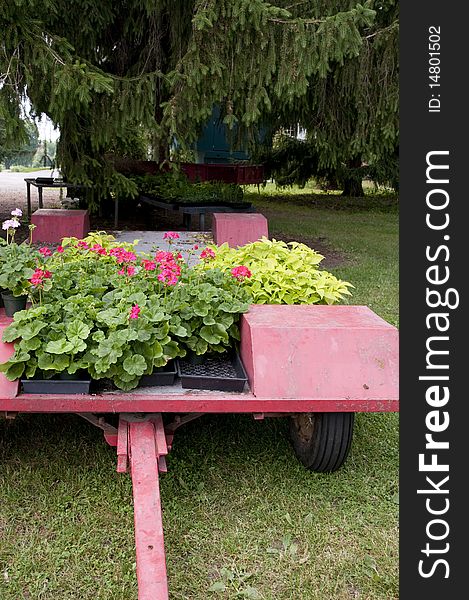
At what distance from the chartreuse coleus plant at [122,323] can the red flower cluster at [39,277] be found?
3.6 inches

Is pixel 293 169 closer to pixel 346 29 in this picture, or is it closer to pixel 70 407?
pixel 346 29

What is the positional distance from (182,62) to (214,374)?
175 inches

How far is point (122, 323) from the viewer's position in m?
2.89

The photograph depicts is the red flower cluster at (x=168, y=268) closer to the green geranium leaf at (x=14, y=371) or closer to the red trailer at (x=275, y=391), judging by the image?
the red trailer at (x=275, y=391)

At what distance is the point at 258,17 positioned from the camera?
606 centimetres

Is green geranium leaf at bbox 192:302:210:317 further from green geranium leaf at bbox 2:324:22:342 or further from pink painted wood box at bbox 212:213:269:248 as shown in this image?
pink painted wood box at bbox 212:213:269:248

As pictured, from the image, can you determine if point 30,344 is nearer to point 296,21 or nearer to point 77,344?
point 77,344

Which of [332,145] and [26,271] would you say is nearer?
[26,271]

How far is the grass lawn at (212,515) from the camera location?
253cm

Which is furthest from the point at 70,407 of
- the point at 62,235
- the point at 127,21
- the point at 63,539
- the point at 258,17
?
the point at 127,21

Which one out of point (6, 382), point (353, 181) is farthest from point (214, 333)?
point (353, 181)

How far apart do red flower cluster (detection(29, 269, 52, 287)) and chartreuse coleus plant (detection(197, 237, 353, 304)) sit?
966 millimetres

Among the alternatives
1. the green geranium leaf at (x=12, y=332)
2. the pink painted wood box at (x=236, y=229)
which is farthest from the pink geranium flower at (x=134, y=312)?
the pink painted wood box at (x=236, y=229)

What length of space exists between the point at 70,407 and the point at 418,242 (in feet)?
5.29
